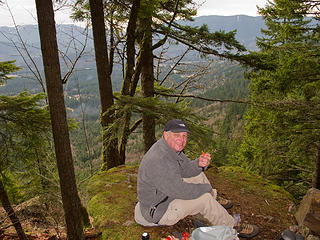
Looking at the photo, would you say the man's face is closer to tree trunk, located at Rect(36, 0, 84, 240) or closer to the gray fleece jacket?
the gray fleece jacket

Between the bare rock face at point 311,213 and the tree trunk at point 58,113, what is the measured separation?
4.44 m

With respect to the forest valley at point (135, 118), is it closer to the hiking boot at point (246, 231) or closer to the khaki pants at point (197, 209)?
the hiking boot at point (246, 231)

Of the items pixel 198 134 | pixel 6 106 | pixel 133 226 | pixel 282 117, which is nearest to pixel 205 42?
pixel 198 134

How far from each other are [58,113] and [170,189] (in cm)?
264

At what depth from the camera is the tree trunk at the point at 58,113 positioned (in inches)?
143

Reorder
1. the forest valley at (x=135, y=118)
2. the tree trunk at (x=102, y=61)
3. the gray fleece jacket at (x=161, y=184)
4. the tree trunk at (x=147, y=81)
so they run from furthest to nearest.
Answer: the tree trunk at (x=147, y=81)
the tree trunk at (x=102, y=61)
the forest valley at (x=135, y=118)
the gray fleece jacket at (x=161, y=184)

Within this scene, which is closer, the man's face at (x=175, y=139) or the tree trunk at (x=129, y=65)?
the man's face at (x=175, y=139)

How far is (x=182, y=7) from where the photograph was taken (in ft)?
23.5

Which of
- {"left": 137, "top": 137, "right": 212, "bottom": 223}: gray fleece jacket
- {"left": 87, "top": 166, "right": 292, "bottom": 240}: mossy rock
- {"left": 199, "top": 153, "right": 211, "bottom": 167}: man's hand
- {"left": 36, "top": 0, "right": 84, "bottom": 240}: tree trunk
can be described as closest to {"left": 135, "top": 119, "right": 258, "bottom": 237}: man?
{"left": 137, "top": 137, "right": 212, "bottom": 223}: gray fleece jacket

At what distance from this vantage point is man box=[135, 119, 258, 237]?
2.90 metres

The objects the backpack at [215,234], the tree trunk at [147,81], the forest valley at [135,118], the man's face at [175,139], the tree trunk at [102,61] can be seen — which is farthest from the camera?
the tree trunk at [147,81]

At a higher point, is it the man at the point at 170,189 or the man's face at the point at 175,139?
the man's face at the point at 175,139

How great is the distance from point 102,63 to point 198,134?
3.43 m

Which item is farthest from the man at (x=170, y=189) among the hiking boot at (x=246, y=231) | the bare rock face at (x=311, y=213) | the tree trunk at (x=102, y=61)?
the tree trunk at (x=102, y=61)
